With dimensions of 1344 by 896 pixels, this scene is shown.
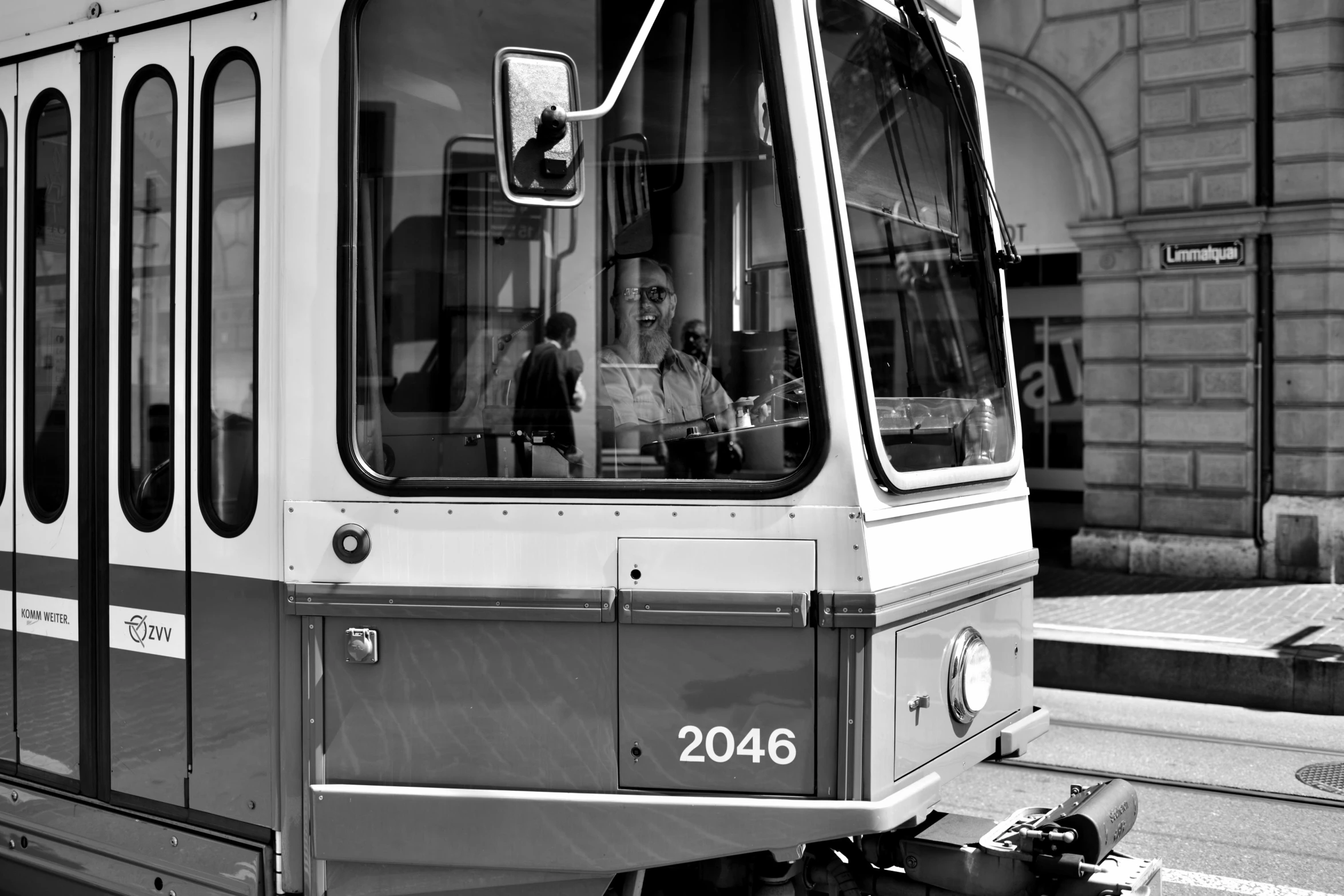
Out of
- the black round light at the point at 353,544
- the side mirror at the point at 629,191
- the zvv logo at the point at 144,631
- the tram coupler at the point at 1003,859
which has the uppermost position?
the side mirror at the point at 629,191

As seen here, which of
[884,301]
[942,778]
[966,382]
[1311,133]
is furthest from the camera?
[1311,133]

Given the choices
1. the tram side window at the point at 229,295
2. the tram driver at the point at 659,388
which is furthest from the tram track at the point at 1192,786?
the tram side window at the point at 229,295

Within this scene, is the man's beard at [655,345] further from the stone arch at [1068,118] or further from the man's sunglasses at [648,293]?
the stone arch at [1068,118]

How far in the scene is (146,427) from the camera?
3352mm

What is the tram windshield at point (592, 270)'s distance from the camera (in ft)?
9.71

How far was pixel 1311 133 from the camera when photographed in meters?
11.5

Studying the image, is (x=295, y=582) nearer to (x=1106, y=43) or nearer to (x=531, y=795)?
(x=531, y=795)

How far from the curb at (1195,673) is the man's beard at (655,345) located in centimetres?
617

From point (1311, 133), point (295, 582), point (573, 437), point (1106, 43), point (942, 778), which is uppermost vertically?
point (1106, 43)

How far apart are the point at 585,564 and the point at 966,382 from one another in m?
1.34

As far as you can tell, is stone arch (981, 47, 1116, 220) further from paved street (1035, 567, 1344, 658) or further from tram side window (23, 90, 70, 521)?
tram side window (23, 90, 70, 521)

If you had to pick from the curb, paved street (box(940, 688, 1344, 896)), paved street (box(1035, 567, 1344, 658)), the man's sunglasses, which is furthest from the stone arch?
the man's sunglasses

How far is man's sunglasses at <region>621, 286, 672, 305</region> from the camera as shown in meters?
3.15

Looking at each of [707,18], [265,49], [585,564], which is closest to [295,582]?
[585,564]
